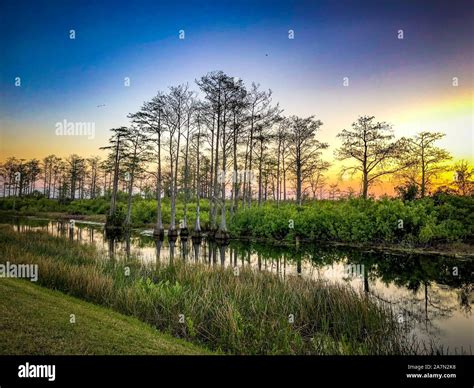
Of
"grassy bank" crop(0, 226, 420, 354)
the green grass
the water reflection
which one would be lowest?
the water reflection

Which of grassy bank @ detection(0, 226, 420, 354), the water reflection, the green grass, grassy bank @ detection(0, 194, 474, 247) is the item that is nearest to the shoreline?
grassy bank @ detection(0, 194, 474, 247)

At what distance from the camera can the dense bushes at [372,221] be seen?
56.3 ft

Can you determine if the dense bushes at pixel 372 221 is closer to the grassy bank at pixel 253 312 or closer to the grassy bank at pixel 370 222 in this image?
the grassy bank at pixel 370 222

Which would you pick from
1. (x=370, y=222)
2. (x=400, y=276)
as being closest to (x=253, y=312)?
(x=400, y=276)

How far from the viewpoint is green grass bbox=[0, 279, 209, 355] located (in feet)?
13.3

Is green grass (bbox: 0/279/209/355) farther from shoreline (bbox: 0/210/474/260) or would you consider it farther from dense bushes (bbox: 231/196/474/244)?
dense bushes (bbox: 231/196/474/244)

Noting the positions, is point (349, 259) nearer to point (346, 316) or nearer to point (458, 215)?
point (458, 215)

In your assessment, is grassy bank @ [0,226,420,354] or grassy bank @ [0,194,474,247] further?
grassy bank @ [0,194,474,247]

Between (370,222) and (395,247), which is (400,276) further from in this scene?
(370,222)

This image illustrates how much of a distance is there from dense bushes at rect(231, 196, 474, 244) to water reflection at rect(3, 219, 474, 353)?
6.86ft

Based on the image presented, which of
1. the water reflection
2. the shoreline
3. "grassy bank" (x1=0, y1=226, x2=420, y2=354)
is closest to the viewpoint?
"grassy bank" (x1=0, y1=226, x2=420, y2=354)

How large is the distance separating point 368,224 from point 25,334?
19.1m

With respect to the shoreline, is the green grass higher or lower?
higher
